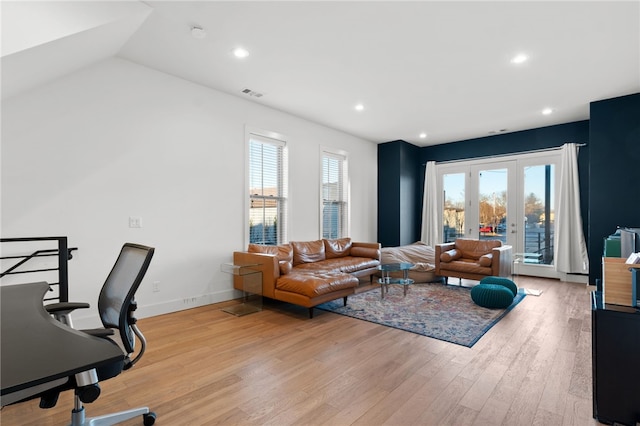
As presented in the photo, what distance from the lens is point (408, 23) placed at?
116 inches

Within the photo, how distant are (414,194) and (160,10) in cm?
669

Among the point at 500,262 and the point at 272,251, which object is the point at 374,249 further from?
the point at 272,251

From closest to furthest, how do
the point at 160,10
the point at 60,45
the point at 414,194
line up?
1. the point at 60,45
2. the point at 160,10
3. the point at 414,194

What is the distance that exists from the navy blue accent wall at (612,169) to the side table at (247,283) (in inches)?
207

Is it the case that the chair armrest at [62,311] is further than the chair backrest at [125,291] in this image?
Yes

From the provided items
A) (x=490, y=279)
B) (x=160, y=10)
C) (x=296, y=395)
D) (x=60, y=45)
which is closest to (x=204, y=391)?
(x=296, y=395)

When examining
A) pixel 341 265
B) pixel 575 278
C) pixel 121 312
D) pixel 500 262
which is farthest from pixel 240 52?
pixel 575 278

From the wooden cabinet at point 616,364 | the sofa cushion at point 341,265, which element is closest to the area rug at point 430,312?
the sofa cushion at point 341,265

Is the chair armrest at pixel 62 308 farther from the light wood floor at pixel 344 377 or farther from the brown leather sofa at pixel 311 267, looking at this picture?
the brown leather sofa at pixel 311 267

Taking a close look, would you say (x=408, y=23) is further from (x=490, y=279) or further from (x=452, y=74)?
(x=490, y=279)

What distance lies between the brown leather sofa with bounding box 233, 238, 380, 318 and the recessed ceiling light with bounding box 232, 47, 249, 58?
237 centimetres

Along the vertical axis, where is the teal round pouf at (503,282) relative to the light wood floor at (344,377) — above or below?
above

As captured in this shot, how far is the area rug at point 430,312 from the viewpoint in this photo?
326 centimetres

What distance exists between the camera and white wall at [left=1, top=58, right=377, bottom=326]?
304cm
